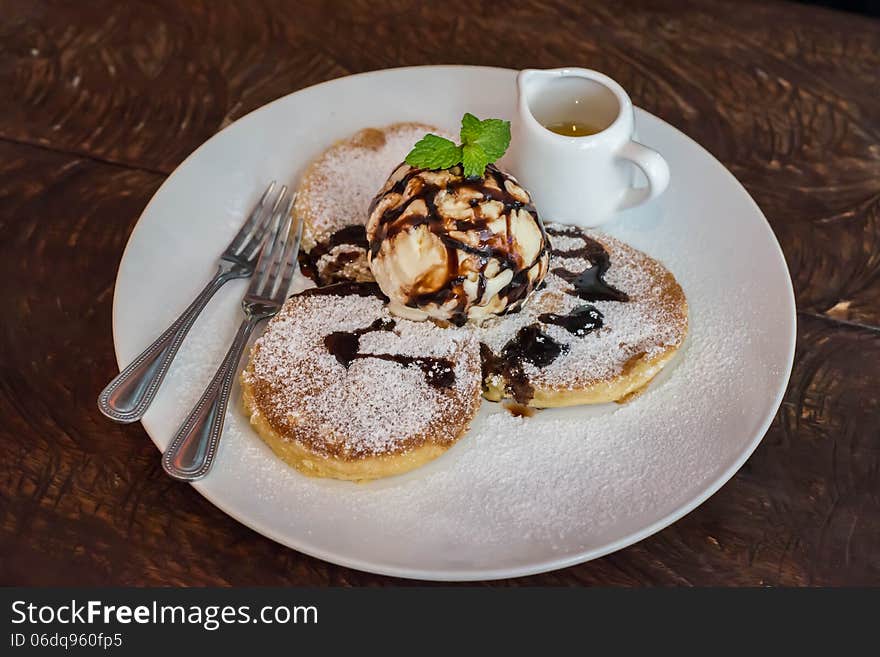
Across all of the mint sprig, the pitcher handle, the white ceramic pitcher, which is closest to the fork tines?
the mint sprig

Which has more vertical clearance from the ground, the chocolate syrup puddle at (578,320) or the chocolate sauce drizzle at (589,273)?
the chocolate sauce drizzle at (589,273)

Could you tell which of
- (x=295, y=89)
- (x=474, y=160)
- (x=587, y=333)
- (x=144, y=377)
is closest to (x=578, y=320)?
(x=587, y=333)

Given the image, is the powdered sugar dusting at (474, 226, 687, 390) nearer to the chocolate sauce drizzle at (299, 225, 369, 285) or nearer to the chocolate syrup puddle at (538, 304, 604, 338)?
the chocolate syrup puddle at (538, 304, 604, 338)

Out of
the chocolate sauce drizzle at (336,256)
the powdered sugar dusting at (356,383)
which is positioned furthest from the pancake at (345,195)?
the powdered sugar dusting at (356,383)

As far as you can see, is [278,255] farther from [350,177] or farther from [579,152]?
[579,152]

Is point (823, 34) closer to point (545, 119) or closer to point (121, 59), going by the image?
point (545, 119)

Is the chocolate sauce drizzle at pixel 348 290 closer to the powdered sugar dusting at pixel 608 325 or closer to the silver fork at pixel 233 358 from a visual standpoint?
the silver fork at pixel 233 358

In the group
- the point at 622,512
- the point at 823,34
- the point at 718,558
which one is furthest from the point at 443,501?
the point at 823,34
